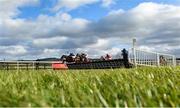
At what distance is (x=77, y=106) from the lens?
8.10 feet

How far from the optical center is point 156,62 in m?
33.8

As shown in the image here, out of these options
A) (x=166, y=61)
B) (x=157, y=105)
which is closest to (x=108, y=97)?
(x=157, y=105)

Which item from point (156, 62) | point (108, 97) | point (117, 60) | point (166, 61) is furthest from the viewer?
point (117, 60)

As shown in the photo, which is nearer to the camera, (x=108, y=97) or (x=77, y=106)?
(x=77, y=106)

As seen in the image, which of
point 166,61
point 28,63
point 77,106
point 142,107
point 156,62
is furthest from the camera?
point 28,63

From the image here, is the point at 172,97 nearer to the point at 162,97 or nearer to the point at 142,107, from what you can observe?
the point at 162,97

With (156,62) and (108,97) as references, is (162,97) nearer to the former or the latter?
(108,97)

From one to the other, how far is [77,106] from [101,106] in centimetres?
17

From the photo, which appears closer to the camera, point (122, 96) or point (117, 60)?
point (122, 96)

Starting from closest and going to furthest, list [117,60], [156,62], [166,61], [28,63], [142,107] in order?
1. [142,107]
2. [156,62]
3. [166,61]
4. [117,60]
5. [28,63]

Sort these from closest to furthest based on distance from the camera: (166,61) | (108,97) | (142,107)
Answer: (142,107), (108,97), (166,61)

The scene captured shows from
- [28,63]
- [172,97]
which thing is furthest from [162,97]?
[28,63]

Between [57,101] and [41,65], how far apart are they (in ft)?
149

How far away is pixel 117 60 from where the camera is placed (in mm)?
39906
